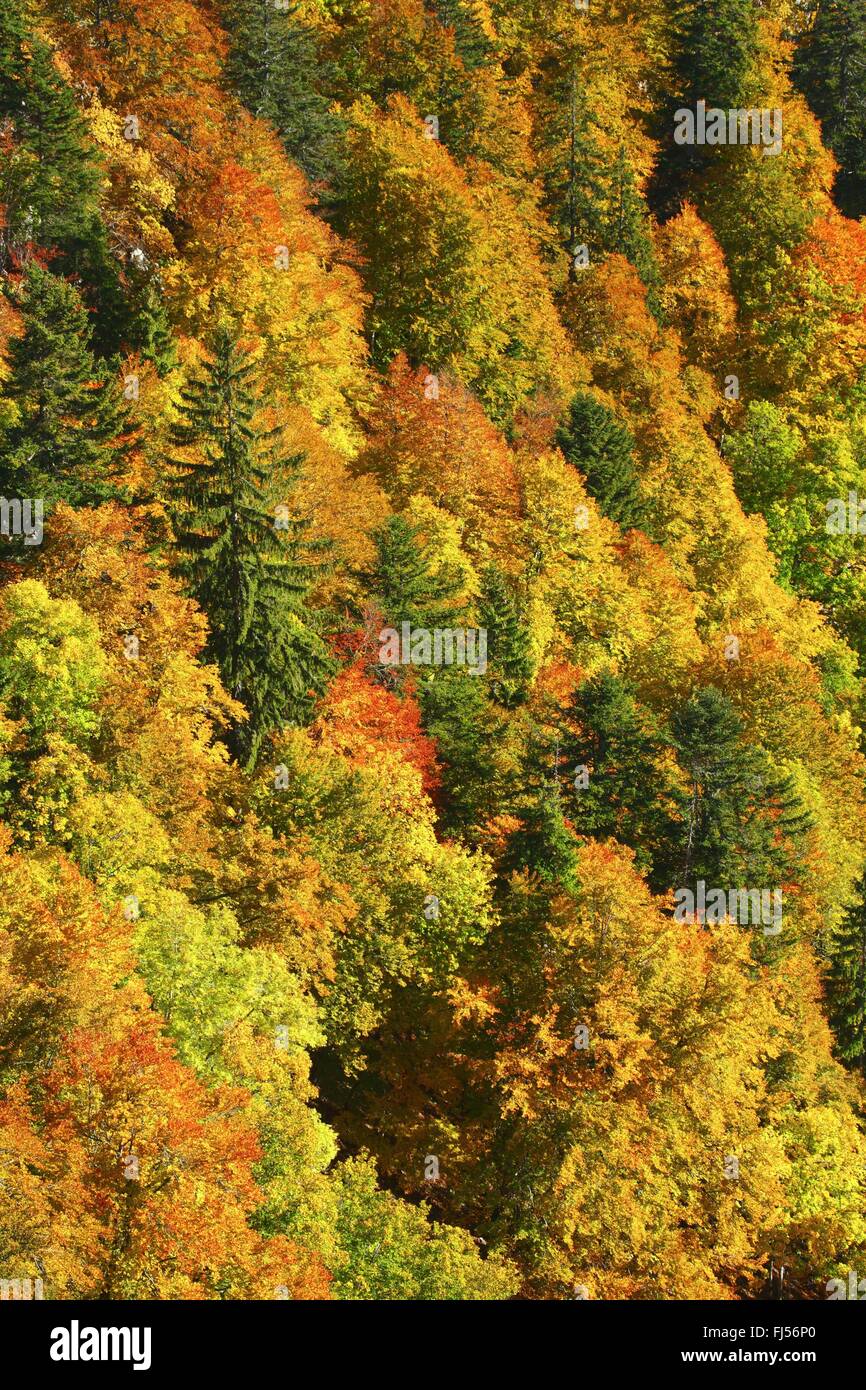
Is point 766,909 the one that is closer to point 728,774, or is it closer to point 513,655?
point 728,774

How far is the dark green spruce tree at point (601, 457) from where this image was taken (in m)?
67.2

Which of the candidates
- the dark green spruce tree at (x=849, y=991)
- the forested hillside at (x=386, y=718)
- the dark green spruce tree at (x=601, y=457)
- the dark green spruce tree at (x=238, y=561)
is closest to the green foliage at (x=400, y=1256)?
the forested hillside at (x=386, y=718)

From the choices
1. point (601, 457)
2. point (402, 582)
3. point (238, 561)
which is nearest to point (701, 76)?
point (601, 457)

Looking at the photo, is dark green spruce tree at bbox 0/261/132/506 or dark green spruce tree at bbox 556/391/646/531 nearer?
dark green spruce tree at bbox 0/261/132/506

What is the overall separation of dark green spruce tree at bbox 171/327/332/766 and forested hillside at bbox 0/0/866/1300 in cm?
14

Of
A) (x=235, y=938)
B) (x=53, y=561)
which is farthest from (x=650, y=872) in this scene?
(x=53, y=561)

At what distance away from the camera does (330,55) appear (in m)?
82.4

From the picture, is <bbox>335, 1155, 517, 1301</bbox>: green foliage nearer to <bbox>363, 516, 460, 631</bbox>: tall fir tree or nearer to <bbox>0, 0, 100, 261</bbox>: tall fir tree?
<bbox>363, 516, 460, 631</bbox>: tall fir tree

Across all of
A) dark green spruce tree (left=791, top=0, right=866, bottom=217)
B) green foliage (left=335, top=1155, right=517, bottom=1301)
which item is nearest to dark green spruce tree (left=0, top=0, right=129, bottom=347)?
green foliage (left=335, top=1155, right=517, bottom=1301)

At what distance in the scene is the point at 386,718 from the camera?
153ft

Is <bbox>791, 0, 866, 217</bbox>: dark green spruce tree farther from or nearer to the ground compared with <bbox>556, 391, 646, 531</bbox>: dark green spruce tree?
farther from the ground

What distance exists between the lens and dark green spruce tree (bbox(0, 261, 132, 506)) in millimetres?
43938

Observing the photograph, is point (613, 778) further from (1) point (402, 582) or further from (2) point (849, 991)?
(2) point (849, 991)

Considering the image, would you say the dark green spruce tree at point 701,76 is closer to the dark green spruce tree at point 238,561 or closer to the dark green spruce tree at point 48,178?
the dark green spruce tree at point 48,178
